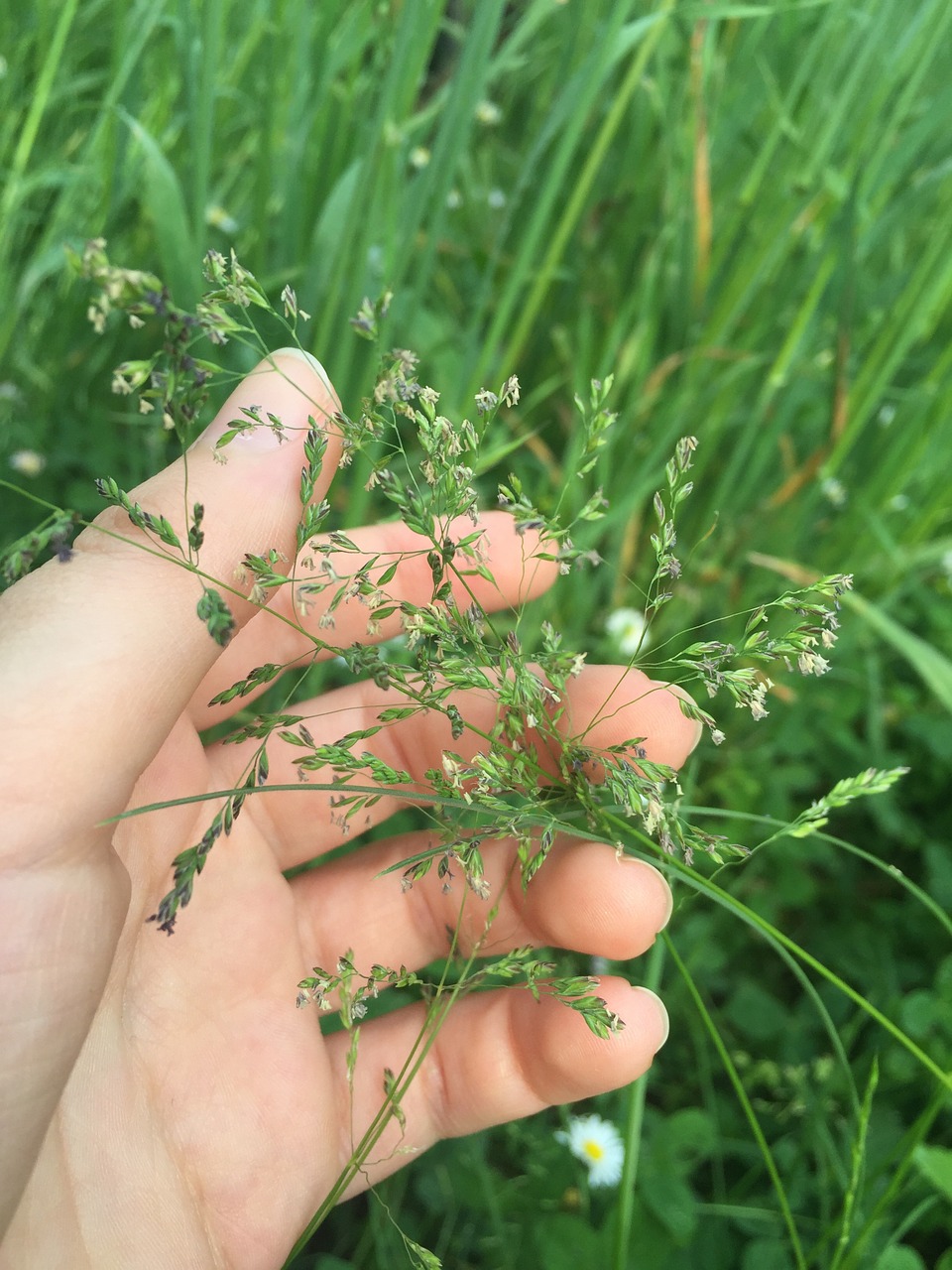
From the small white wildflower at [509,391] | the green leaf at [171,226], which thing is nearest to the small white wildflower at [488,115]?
the green leaf at [171,226]

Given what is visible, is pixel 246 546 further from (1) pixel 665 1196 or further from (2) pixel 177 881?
(1) pixel 665 1196

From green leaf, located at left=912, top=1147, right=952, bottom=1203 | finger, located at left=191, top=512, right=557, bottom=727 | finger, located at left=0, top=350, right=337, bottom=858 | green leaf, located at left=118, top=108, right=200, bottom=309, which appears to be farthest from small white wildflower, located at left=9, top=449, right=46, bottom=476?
green leaf, located at left=912, top=1147, right=952, bottom=1203

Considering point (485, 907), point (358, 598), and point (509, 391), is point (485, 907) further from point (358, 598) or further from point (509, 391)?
point (509, 391)

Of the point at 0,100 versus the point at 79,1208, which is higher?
the point at 0,100

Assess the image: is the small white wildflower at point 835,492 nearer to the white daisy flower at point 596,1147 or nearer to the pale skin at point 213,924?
the pale skin at point 213,924

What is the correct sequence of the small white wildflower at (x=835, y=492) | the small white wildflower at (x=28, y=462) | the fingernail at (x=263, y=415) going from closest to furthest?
the fingernail at (x=263, y=415) < the small white wildflower at (x=28, y=462) < the small white wildflower at (x=835, y=492)

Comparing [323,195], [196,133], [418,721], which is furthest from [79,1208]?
[323,195]
